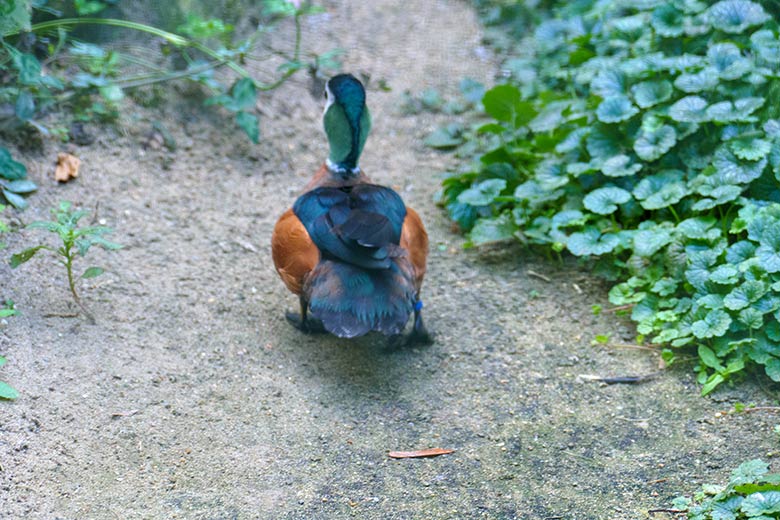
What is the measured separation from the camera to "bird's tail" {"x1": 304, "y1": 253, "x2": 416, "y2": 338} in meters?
3.52

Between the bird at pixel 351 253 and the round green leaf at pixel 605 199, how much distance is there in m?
0.94

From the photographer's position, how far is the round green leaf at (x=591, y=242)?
429 cm

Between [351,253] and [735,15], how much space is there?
2821mm

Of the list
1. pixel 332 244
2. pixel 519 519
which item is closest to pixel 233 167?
pixel 332 244

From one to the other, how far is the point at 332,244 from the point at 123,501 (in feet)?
4.38

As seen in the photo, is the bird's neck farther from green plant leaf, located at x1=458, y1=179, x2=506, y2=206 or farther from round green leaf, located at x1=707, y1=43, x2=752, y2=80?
round green leaf, located at x1=707, y1=43, x2=752, y2=80

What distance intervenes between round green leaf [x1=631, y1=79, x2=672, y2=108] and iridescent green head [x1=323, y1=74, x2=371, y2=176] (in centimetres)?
147

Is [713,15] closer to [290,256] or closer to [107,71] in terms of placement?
[290,256]

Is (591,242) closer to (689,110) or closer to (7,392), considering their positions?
(689,110)

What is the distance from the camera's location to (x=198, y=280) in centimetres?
441

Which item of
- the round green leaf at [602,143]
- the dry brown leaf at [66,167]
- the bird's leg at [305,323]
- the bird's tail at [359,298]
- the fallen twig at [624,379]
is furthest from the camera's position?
the dry brown leaf at [66,167]

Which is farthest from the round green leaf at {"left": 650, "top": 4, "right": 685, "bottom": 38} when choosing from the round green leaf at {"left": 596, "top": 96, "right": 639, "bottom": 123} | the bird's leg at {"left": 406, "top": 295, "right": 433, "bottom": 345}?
the bird's leg at {"left": 406, "top": 295, "right": 433, "bottom": 345}

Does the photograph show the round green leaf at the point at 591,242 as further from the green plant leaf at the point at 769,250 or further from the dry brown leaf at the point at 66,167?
the dry brown leaf at the point at 66,167

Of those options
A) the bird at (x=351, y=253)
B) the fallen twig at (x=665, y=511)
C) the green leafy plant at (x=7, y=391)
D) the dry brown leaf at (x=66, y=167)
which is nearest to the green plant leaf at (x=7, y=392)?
the green leafy plant at (x=7, y=391)
